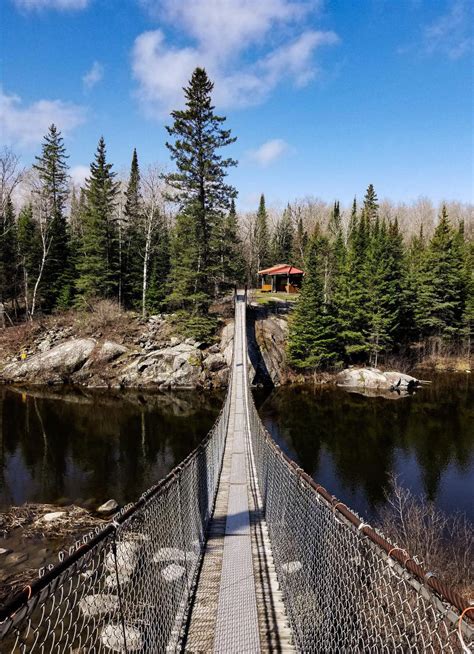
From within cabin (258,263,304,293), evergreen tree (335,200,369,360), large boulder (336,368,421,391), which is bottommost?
large boulder (336,368,421,391)

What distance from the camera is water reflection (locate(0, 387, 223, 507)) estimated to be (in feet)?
36.4

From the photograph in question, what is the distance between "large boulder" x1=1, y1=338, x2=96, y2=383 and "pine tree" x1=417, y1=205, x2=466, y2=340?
79.9 feet

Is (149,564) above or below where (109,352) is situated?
below

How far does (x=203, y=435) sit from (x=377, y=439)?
6731 mm

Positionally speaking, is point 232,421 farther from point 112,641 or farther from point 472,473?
point 472,473

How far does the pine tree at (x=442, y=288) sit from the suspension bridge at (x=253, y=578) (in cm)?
2938

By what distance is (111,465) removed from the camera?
12.7 meters

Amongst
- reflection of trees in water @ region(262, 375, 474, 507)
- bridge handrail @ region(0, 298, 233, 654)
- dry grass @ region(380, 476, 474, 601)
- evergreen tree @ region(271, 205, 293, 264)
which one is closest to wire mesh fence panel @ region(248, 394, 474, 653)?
bridge handrail @ region(0, 298, 233, 654)

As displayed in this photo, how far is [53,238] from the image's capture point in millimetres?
28312

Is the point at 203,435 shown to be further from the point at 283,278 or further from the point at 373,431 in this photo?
the point at 283,278

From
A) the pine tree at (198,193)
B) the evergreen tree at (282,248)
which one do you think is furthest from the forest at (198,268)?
the evergreen tree at (282,248)

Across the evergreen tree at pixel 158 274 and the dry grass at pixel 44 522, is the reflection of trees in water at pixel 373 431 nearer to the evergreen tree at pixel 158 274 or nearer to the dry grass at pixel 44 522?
the dry grass at pixel 44 522

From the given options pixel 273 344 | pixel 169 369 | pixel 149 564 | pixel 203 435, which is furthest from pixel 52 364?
pixel 149 564

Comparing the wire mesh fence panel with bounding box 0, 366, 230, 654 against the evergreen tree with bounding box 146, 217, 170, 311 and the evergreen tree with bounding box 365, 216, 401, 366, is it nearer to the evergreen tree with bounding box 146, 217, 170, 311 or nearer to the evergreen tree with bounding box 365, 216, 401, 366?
the evergreen tree with bounding box 146, 217, 170, 311
